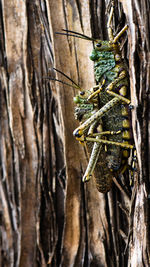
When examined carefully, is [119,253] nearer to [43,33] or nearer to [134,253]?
[134,253]

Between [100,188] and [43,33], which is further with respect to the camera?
[43,33]

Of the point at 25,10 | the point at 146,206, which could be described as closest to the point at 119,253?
the point at 146,206

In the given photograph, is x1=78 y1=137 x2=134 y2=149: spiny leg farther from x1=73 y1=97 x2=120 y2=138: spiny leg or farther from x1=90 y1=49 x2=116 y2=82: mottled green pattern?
x1=90 y1=49 x2=116 y2=82: mottled green pattern

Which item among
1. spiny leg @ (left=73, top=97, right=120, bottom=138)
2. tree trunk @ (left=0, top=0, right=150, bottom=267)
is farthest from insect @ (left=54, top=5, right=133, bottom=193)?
tree trunk @ (left=0, top=0, right=150, bottom=267)

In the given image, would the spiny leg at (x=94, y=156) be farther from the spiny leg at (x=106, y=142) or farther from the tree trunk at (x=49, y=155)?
the tree trunk at (x=49, y=155)

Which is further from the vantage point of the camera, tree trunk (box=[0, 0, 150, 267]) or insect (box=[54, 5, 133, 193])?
tree trunk (box=[0, 0, 150, 267])

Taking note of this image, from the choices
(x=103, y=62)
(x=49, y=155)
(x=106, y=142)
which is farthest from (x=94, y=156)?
(x=49, y=155)
